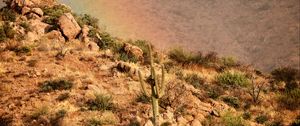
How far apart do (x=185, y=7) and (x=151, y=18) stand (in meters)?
5.82

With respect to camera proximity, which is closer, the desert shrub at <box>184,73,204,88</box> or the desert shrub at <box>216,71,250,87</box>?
the desert shrub at <box>184,73,204,88</box>

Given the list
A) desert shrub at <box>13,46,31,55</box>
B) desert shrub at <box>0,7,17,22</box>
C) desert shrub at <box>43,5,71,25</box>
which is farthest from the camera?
desert shrub at <box>43,5,71,25</box>

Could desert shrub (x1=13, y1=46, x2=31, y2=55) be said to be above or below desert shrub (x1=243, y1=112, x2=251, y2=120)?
above

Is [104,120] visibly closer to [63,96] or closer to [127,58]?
[63,96]

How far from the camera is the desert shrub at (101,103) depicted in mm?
13413

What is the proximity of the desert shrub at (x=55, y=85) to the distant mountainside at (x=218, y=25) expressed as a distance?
2044cm

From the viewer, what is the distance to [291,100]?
1692 centimetres

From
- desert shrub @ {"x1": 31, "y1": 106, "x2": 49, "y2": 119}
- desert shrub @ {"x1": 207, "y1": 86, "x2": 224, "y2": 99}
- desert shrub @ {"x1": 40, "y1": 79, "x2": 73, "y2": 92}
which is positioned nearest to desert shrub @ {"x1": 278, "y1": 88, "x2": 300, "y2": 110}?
desert shrub @ {"x1": 207, "y1": 86, "x2": 224, "y2": 99}

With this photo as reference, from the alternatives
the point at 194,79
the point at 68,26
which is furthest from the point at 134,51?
the point at 68,26

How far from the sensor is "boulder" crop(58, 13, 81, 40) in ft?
70.7

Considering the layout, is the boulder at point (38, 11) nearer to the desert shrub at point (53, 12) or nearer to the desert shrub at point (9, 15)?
the desert shrub at point (53, 12)

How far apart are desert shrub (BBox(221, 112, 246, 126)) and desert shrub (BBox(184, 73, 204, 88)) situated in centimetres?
329

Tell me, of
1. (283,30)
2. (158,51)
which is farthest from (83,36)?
(283,30)

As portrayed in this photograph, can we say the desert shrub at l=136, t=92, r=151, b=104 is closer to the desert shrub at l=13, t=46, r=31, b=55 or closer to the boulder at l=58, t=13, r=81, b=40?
the desert shrub at l=13, t=46, r=31, b=55
